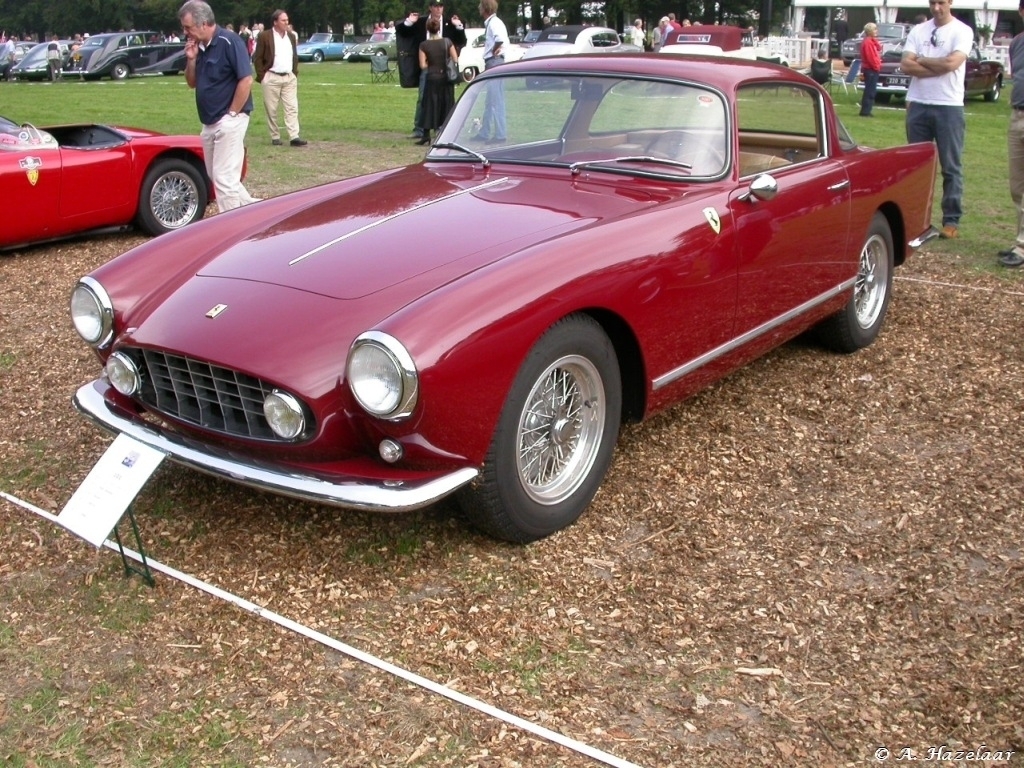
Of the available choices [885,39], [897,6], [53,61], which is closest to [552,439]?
[885,39]

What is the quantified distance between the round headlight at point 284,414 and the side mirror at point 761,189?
6.77 feet

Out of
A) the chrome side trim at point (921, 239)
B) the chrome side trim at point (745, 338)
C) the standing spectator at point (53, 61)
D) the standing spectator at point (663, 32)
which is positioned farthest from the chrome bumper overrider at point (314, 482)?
the standing spectator at point (53, 61)

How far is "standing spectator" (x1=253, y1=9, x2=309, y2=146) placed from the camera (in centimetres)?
1279

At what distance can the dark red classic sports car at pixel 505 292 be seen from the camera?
10.3 ft

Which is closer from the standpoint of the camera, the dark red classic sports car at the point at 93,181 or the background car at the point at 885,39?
the dark red classic sports car at the point at 93,181

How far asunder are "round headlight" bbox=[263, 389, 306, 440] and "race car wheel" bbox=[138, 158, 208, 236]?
543cm

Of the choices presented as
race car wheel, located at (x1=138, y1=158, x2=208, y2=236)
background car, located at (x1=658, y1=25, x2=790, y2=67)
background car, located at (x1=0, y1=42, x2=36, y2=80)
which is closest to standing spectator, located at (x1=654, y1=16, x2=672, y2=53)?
background car, located at (x1=658, y1=25, x2=790, y2=67)

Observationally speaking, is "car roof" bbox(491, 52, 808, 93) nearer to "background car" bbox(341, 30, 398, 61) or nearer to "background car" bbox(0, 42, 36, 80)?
"background car" bbox(0, 42, 36, 80)

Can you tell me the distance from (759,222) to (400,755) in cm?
264

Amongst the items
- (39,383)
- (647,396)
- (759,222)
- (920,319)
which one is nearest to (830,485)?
(647,396)

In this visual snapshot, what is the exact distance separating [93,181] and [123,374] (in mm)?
4607

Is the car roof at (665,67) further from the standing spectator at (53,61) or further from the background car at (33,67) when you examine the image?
the background car at (33,67)

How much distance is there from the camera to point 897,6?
101 feet

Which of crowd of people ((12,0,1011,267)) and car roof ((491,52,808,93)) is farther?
crowd of people ((12,0,1011,267))
